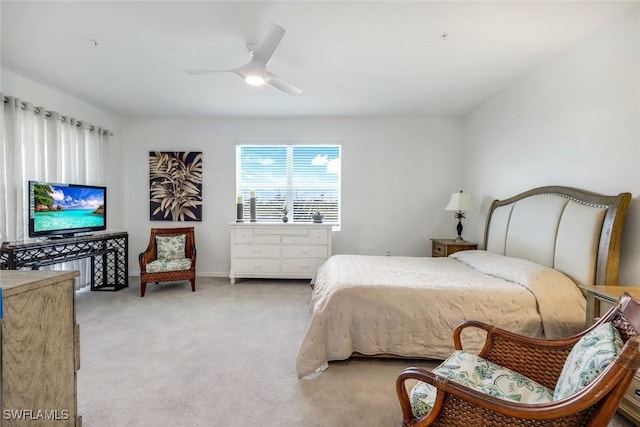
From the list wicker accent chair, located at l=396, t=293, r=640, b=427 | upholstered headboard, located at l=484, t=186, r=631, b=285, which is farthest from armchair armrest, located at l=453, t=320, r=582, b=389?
upholstered headboard, located at l=484, t=186, r=631, b=285

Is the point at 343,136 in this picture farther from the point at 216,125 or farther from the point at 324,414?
the point at 324,414

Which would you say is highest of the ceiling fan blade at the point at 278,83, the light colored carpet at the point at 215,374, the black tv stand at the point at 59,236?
the ceiling fan blade at the point at 278,83

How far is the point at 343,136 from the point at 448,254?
242cm

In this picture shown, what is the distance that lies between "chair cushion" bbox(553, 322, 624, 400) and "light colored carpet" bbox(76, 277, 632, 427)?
92cm

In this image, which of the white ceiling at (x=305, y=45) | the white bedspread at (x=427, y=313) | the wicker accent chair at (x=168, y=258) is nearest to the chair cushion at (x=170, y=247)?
the wicker accent chair at (x=168, y=258)

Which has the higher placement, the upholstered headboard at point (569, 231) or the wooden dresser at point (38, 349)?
the upholstered headboard at point (569, 231)

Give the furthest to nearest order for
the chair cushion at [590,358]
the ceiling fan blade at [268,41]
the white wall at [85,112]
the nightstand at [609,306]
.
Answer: the white wall at [85,112], the ceiling fan blade at [268,41], the nightstand at [609,306], the chair cushion at [590,358]

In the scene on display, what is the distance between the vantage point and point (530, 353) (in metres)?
1.47

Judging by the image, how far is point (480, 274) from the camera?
A: 264 centimetres

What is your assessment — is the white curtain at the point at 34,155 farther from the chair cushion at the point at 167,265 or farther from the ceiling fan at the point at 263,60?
the ceiling fan at the point at 263,60

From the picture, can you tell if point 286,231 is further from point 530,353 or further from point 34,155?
point 530,353

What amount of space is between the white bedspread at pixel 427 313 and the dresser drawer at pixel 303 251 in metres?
2.03

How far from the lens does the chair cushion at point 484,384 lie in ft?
4.04

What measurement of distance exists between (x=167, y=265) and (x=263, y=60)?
297 centimetres
